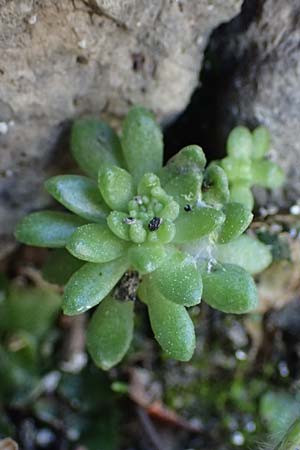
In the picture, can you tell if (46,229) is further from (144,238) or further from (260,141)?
(260,141)

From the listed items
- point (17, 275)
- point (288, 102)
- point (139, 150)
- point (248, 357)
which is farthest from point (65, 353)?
point (288, 102)

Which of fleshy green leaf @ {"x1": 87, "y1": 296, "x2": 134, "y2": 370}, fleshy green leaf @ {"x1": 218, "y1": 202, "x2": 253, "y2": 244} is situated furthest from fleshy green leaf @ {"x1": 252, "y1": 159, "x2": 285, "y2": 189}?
fleshy green leaf @ {"x1": 87, "y1": 296, "x2": 134, "y2": 370}

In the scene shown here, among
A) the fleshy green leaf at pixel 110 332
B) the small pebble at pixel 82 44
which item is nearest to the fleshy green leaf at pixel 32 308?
the fleshy green leaf at pixel 110 332

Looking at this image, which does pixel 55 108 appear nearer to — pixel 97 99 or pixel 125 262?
pixel 97 99

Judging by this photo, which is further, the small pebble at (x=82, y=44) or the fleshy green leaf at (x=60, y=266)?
the fleshy green leaf at (x=60, y=266)

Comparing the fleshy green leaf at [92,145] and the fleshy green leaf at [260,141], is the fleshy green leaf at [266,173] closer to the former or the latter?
the fleshy green leaf at [260,141]

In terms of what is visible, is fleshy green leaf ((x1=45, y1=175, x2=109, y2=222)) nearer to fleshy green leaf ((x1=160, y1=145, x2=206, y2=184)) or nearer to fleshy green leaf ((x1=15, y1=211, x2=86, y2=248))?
fleshy green leaf ((x1=15, y1=211, x2=86, y2=248))
